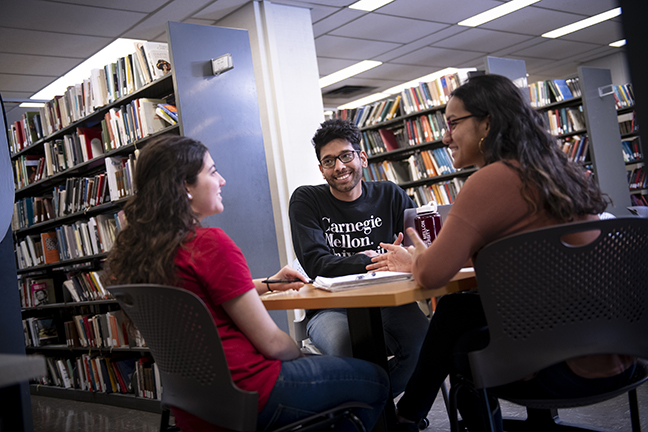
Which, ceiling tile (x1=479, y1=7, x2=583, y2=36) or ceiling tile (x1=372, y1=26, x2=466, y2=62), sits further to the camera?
ceiling tile (x1=372, y1=26, x2=466, y2=62)

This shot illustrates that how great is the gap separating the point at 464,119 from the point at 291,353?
2.58ft

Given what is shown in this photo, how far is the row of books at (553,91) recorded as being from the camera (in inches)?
220

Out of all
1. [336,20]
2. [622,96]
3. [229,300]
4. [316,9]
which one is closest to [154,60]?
[316,9]

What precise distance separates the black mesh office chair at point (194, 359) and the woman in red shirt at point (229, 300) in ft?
0.11

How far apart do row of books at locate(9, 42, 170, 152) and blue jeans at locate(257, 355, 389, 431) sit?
2.87 metres

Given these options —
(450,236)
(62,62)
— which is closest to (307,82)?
(62,62)

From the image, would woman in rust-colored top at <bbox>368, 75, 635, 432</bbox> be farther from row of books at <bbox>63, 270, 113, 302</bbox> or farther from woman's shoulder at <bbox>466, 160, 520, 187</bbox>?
row of books at <bbox>63, 270, 113, 302</bbox>

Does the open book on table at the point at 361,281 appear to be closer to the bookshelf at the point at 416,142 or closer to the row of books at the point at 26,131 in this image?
the bookshelf at the point at 416,142

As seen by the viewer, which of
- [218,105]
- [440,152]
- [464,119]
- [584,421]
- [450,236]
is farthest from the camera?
[440,152]

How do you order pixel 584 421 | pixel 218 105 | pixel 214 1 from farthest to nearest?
pixel 214 1 → pixel 218 105 → pixel 584 421

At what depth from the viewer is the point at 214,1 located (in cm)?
475

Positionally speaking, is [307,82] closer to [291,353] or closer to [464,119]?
[464,119]

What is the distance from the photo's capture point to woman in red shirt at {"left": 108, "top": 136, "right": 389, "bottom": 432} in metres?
1.23

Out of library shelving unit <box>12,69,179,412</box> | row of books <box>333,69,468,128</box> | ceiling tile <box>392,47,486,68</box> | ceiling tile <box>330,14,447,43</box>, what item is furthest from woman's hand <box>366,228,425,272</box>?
ceiling tile <box>392,47,486,68</box>
